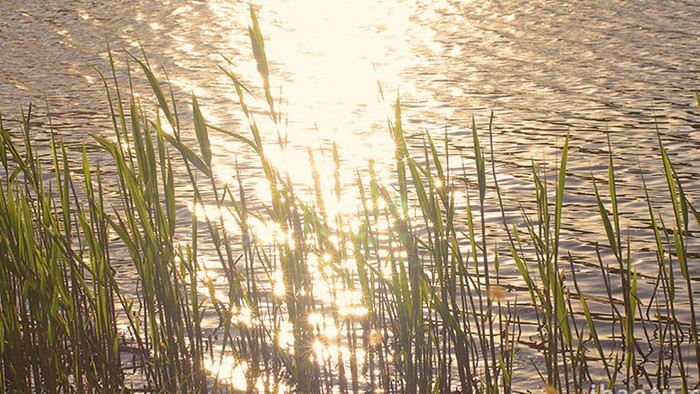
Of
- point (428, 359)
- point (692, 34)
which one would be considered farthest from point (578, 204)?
point (692, 34)

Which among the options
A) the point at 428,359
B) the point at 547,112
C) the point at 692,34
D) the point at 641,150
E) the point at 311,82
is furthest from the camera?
the point at 692,34

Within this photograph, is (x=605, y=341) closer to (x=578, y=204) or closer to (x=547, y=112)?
(x=578, y=204)

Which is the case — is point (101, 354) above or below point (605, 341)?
above

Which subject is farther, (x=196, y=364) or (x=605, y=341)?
(x=605, y=341)

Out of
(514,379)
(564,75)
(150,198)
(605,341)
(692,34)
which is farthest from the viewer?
(692,34)

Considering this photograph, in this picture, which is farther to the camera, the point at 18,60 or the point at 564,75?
the point at 18,60

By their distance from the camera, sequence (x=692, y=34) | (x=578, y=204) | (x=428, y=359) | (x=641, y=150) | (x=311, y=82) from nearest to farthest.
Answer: (x=428, y=359) < (x=578, y=204) < (x=641, y=150) < (x=311, y=82) < (x=692, y=34)

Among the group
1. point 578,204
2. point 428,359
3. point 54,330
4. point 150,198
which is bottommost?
point 578,204

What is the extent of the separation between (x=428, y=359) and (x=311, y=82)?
9759mm

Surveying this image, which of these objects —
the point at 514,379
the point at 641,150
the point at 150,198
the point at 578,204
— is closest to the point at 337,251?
the point at 150,198

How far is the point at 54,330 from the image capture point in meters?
2.82

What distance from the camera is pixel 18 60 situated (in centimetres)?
1382

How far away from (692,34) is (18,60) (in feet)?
32.6

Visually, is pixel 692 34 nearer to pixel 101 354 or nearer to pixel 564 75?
pixel 564 75
